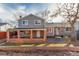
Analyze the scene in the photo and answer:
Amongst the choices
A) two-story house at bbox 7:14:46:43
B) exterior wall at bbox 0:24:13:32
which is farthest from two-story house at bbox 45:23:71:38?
exterior wall at bbox 0:24:13:32

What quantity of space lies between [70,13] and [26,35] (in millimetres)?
642

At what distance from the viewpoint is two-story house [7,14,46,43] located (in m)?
1.40

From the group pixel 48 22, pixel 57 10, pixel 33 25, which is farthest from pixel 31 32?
pixel 57 10

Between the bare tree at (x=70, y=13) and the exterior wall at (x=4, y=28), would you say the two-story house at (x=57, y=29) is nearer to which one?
the bare tree at (x=70, y=13)

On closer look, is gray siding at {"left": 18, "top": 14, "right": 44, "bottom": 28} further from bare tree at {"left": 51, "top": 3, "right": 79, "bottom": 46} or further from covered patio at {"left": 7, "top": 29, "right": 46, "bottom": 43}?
bare tree at {"left": 51, "top": 3, "right": 79, "bottom": 46}

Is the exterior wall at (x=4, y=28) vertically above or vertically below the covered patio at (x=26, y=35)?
above

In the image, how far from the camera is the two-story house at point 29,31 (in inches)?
55.3

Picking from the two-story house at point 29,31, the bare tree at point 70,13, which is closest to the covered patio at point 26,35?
the two-story house at point 29,31

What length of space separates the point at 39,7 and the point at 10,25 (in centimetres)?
45

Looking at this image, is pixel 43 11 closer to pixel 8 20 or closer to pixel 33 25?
pixel 33 25

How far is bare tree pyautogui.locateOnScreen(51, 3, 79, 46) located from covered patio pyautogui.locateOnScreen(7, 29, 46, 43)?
0.99ft

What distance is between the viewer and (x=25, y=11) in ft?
4.78

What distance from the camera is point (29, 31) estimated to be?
4.67ft

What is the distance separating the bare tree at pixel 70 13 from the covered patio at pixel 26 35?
0.30 meters
